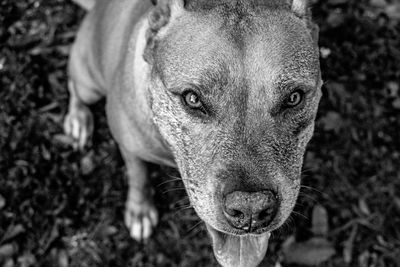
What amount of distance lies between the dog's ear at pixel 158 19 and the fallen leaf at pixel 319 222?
2666 millimetres

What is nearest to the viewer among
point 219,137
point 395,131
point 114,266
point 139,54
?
point 219,137

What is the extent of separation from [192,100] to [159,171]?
7.19 feet

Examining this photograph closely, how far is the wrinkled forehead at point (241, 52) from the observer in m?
3.15

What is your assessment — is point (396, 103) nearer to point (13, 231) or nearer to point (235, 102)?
point (235, 102)

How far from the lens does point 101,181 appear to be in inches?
211

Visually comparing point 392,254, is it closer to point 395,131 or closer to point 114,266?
point 395,131

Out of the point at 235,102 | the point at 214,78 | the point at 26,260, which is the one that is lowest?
the point at 26,260

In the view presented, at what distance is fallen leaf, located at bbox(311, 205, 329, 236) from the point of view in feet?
17.3

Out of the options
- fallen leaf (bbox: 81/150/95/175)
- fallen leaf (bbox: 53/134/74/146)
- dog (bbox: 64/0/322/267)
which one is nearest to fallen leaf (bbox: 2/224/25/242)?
fallen leaf (bbox: 81/150/95/175)

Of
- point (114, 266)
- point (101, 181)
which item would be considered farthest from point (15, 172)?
point (114, 266)

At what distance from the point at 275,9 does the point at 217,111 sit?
0.81 m

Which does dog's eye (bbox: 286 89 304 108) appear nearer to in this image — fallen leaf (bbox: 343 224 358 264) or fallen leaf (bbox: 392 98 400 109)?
fallen leaf (bbox: 343 224 358 264)

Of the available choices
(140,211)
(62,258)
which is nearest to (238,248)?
(140,211)

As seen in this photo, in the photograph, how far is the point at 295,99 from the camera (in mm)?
3311
